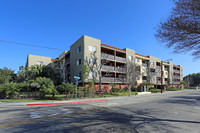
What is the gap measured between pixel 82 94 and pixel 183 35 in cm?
1596

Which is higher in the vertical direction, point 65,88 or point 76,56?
point 76,56

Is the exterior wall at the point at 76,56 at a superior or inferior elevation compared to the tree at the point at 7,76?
superior

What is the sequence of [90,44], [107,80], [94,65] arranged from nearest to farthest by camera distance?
[90,44]
[94,65]
[107,80]

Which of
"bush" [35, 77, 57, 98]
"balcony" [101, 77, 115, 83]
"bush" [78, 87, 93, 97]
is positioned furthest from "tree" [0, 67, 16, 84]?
"balcony" [101, 77, 115, 83]

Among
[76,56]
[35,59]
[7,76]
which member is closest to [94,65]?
[76,56]

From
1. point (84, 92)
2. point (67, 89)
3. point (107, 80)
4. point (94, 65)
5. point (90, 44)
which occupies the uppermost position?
point (90, 44)

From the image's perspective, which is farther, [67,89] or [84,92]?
[84,92]

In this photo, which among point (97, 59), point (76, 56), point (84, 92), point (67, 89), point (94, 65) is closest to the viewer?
point (67, 89)

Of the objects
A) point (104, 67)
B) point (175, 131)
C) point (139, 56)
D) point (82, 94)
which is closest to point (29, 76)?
point (82, 94)

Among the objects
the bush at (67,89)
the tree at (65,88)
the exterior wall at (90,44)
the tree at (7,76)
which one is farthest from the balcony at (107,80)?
the tree at (7,76)

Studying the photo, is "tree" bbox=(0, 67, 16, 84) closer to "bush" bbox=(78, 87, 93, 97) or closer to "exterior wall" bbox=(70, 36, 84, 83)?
"exterior wall" bbox=(70, 36, 84, 83)

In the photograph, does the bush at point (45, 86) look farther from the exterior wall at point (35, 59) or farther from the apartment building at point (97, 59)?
the exterior wall at point (35, 59)

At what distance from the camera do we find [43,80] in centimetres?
1650

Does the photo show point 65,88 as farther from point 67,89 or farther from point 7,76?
point 7,76
